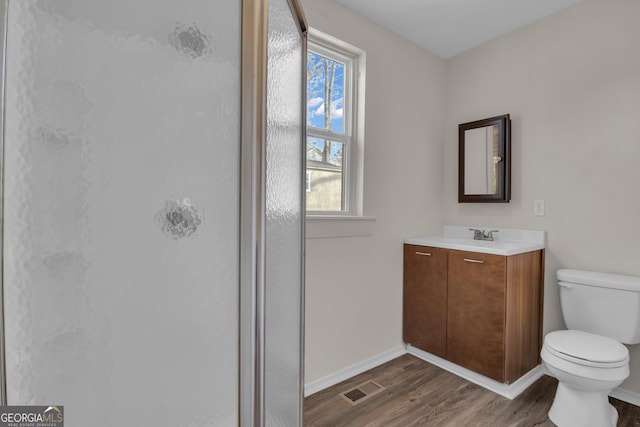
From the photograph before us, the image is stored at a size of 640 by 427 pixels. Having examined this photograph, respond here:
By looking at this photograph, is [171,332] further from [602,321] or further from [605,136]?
[605,136]

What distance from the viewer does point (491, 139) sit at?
2.22 m

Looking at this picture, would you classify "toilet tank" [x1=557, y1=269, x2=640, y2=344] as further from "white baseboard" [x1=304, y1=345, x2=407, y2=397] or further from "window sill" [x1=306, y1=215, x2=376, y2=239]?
"window sill" [x1=306, y1=215, x2=376, y2=239]

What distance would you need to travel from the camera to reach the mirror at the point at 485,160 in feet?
7.09

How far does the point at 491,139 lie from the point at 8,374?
2.61 meters

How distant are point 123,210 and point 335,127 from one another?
5.49ft

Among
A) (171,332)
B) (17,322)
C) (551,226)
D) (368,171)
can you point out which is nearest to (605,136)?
(551,226)

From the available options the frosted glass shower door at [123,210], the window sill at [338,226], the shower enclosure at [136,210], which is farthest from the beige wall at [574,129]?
the frosted glass shower door at [123,210]

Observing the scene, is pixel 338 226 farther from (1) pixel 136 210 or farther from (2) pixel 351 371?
(1) pixel 136 210

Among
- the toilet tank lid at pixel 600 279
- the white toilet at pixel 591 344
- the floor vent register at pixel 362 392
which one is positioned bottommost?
the floor vent register at pixel 362 392

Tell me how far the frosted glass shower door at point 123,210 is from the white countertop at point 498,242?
1683mm

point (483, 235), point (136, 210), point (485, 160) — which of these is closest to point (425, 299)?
point (483, 235)

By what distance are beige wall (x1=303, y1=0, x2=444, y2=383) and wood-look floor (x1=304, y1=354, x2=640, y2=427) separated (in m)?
0.20

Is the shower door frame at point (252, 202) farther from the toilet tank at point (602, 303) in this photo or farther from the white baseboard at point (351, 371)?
the toilet tank at point (602, 303)

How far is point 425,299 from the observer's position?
2.17m
